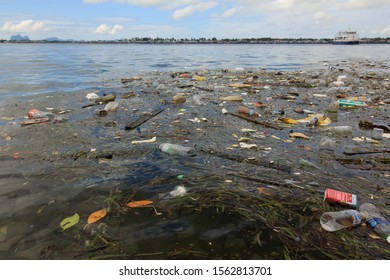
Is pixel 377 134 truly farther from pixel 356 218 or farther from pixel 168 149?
pixel 168 149

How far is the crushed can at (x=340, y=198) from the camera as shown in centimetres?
269

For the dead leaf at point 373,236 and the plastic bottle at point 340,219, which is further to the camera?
the plastic bottle at point 340,219

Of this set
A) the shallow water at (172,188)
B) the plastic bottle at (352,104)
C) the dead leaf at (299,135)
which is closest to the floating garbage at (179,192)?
the shallow water at (172,188)

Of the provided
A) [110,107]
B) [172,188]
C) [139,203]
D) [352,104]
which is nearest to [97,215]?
[139,203]

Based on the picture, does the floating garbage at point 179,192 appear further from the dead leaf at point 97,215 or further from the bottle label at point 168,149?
the bottle label at point 168,149

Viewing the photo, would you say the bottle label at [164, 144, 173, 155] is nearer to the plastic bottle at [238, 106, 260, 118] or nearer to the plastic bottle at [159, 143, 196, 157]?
the plastic bottle at [159, 143, 196, 157]

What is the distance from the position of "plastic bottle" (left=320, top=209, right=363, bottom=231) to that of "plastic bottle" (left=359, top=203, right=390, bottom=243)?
9 centimetres

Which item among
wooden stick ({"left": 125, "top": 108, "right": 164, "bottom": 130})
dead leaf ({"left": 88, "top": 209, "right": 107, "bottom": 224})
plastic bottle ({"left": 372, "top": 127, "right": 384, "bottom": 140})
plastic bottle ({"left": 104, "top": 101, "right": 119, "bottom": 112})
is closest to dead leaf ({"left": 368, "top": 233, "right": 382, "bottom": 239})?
dead leaf ({"left": 88, "top": 209, "right": 107, "bottom": 224})

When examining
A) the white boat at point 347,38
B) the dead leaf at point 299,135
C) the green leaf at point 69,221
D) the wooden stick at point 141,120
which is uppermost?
the white boat at point 347,38

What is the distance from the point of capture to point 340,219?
248 cm

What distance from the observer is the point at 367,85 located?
1045cm

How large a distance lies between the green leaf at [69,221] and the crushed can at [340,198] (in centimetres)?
267
